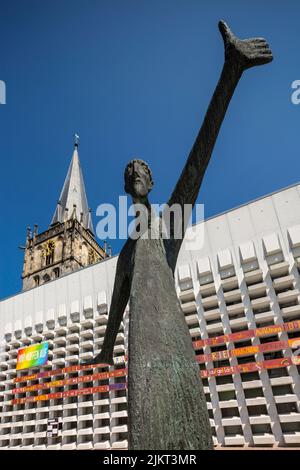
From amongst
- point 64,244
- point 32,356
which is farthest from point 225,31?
point 64,244

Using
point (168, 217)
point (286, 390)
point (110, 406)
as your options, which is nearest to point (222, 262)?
point (286, 390)

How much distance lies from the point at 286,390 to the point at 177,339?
20.0 m

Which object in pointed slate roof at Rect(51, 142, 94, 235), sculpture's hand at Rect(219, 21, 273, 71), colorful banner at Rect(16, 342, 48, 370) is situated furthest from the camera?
pointed slate roof at Rect(51, 142, 94, 235)

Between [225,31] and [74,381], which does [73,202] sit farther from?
[225,31]

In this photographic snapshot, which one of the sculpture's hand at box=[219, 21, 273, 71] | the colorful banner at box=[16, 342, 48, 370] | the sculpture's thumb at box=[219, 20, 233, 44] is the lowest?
the sculpture's hand at box=[219, 21, 273, 71]

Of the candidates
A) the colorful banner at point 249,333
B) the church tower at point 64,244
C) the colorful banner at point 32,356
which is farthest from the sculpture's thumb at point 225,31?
the church tower at point 64,244

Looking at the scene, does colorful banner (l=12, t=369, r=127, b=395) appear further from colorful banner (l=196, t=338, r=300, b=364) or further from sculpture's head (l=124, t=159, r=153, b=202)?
sculpture's head (l=124, t=159, r=153, b=202)

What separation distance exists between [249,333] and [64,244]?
3645 centimetres

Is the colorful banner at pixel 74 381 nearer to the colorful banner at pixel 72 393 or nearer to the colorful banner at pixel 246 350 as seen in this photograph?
the colorful banner at pixel 72 393

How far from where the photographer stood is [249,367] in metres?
18.8

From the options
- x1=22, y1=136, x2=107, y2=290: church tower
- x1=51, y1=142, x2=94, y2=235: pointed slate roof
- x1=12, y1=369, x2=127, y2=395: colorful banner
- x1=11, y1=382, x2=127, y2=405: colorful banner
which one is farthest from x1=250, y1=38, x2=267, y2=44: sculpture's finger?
x1=51, y1=142, x2=94, y2=235: pointed slate roof

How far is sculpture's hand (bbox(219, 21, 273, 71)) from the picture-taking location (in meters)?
2.21

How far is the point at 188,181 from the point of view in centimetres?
252

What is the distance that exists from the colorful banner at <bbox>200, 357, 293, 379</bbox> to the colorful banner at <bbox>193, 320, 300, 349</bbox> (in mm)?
1522
